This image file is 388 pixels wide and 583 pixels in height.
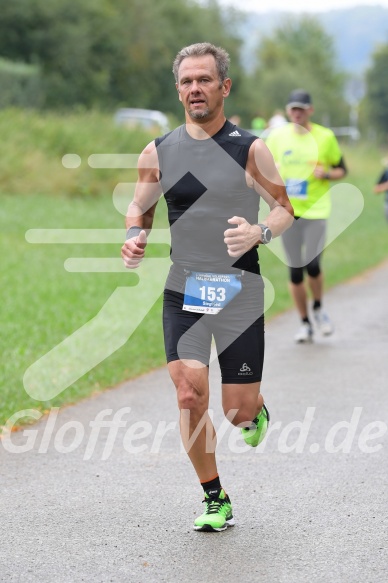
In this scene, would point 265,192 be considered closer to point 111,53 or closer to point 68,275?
point 68,275

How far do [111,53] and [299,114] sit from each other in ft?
139

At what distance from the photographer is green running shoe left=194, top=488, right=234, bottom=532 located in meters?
5.34

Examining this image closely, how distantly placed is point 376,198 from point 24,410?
26599mm

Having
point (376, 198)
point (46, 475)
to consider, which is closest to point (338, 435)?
point (46, 475)

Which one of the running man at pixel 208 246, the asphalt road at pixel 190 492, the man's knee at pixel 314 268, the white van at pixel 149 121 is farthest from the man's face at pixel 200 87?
the white van at pixel 149 121

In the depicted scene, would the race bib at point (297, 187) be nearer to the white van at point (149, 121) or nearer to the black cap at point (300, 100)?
the black cap at point (300, 100)

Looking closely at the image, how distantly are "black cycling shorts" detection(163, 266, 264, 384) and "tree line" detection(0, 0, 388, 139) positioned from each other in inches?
1246

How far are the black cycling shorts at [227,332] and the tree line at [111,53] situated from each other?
31648mm

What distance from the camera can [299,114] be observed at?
1084 cm

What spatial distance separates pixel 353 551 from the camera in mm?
5000

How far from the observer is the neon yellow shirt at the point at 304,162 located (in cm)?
1084

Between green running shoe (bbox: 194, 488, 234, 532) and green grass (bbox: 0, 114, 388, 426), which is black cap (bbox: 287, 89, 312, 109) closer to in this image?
green grass (bbox: 0, 114, 388, 426)

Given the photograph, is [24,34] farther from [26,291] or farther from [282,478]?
[282,478]

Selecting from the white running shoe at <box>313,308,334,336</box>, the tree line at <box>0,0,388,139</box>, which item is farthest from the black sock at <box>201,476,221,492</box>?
the tree line at <box>0,0,388,139</box>
